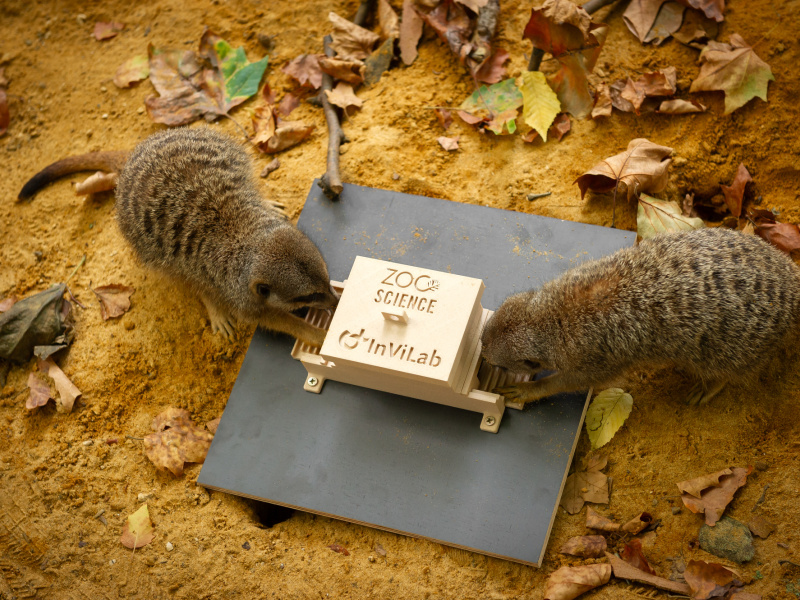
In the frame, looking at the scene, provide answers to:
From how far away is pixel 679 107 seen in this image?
3.68m

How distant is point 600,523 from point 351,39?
350cm

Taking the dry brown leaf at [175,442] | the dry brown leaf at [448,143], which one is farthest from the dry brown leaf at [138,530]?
the dry brown leaf at [448,143]

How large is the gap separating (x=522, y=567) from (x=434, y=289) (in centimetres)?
125

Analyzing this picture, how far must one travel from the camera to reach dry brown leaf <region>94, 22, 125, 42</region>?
508 cm

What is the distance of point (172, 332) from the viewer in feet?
12.3

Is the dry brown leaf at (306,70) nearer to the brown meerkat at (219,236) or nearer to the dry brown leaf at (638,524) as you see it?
the brown meerkat at (219,236)

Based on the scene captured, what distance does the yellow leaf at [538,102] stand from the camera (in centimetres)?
373

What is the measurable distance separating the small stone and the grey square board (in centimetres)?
60

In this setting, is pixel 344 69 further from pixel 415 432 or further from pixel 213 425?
pixel 415 432

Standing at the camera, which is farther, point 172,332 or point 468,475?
point 172,332

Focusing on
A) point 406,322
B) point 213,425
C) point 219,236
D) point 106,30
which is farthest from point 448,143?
point 106,30

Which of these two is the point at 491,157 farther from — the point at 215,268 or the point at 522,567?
the point at 522,567

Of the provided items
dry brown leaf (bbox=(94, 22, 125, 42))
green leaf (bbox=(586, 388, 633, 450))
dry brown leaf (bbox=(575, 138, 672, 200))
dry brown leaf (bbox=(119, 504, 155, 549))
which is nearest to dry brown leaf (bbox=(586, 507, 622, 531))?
green leaf (bbox=(586, 388, 633, 450))

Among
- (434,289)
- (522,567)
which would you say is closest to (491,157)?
(434,289)
